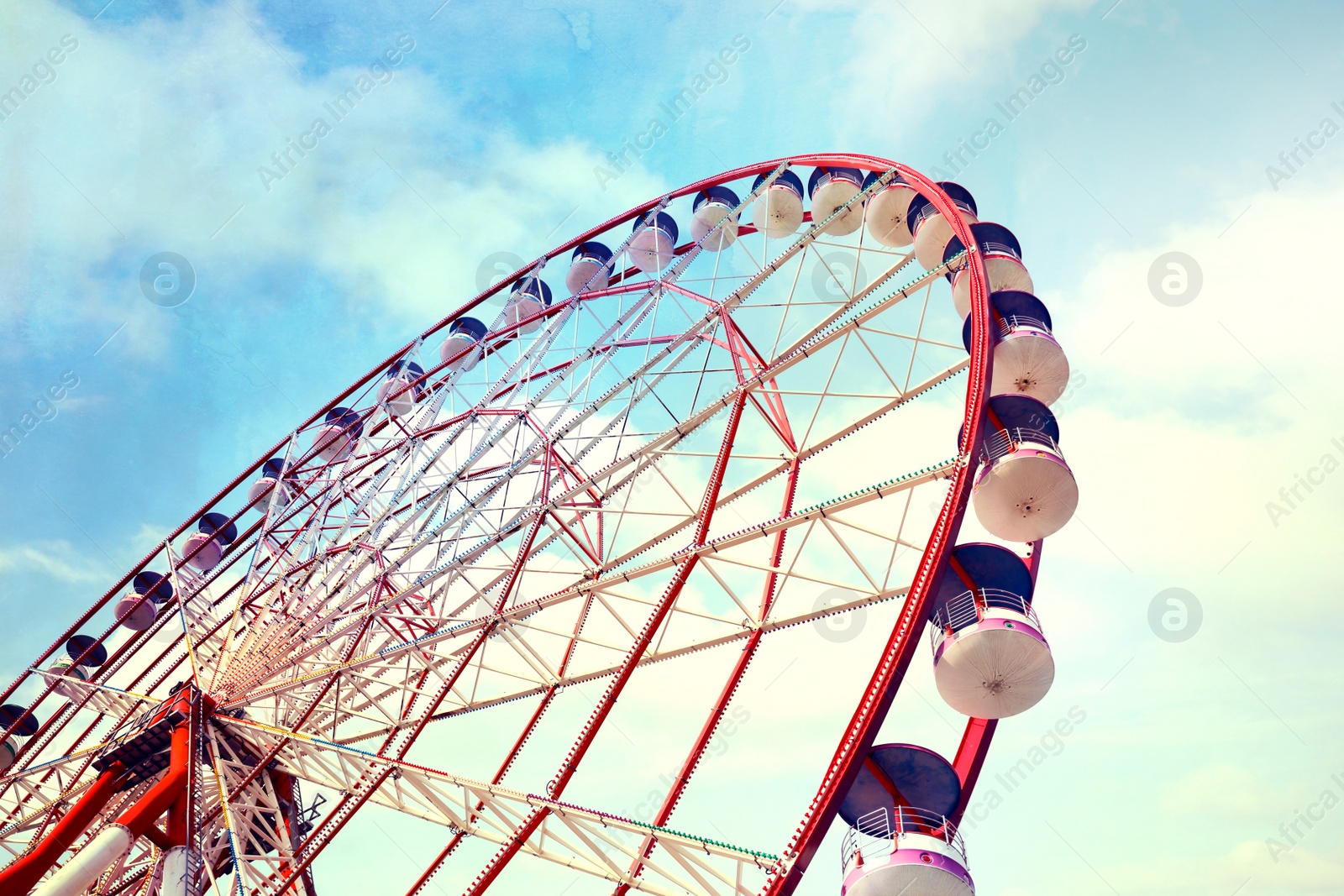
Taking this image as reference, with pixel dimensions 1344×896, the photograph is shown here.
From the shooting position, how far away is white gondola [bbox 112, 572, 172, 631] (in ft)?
67.4

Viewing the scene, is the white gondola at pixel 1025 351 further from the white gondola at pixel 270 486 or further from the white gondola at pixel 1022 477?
the white gondola at pixel 270 486

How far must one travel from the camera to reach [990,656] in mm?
7840

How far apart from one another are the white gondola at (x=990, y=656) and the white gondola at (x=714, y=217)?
33.4ft

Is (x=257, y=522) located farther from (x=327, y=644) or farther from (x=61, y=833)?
(x=61, y=833)

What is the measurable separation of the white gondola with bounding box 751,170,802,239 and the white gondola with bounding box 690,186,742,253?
726mm

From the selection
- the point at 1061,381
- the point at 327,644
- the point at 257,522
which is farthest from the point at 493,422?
the point at 1061,381

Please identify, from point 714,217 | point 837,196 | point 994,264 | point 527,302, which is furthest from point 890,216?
point 527,302

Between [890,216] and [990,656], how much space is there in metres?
8.92

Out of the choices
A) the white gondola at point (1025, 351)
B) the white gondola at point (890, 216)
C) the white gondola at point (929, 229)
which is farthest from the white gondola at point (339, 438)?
the white gondola at point (1025, 351)

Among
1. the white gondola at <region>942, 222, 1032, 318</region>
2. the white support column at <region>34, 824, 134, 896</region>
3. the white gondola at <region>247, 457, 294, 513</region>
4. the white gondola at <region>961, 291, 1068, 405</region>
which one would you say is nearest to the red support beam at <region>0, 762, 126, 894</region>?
the white support column at <region>34, 824, 134, 896</region>

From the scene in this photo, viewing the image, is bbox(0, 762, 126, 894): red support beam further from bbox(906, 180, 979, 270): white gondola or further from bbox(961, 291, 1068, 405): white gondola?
bbox(906, 180, 979, 270): white gondola

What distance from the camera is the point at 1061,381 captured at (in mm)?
10703

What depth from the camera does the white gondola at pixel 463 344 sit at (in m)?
19.0

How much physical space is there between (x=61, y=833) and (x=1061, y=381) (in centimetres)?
1597
